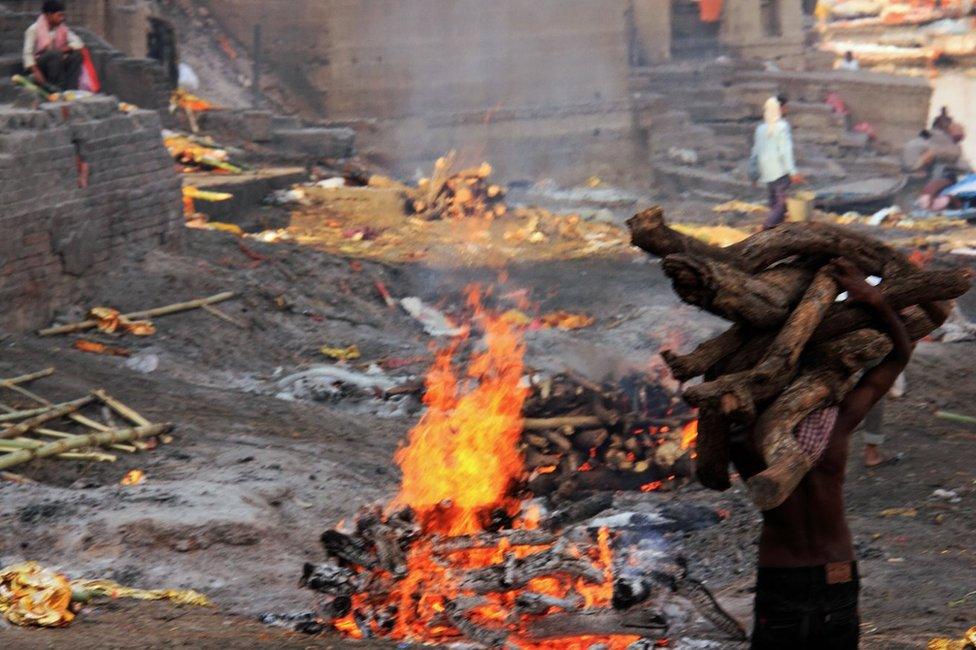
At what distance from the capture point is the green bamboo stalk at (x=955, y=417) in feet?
33.3

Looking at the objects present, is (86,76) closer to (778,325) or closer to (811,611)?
(778,325)

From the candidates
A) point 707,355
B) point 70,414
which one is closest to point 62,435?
point 70,414

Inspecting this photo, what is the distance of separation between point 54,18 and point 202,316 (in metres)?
4.45

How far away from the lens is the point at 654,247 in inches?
176

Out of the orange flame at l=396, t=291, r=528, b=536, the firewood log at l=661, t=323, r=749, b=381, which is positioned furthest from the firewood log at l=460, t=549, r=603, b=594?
the firewood log at l=661, t=323, r=749, b=381

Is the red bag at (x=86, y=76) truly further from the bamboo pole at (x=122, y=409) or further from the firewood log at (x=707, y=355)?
the firewood log at (x=707, y=355)

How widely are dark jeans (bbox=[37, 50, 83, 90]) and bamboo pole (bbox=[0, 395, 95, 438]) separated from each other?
6.28 meters

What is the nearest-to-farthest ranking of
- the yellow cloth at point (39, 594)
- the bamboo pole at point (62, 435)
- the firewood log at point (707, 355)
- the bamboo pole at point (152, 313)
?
the firewood log at point (707, 355) < the yellow cloth at point (39, 594) < the bamboo pole at point (62, 435) < the bamboo pole at point (152, 313)

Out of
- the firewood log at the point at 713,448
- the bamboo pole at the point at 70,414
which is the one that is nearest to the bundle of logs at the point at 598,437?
the bamboo pole at the point at 70,414

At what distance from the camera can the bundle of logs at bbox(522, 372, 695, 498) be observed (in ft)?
30.2

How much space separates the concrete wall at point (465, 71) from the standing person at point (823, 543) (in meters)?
18.9

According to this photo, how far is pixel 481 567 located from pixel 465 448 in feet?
7.99

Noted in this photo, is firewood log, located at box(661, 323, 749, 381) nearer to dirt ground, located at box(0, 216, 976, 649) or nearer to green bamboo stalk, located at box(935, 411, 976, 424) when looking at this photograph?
dirt ground, located at box(0, 216, 976, 649)

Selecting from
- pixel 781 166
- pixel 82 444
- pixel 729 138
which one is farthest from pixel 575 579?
pixel 729 138
